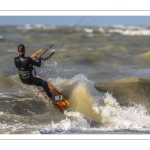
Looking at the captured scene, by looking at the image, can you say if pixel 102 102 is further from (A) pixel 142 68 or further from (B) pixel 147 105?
(A) pixel 142 68

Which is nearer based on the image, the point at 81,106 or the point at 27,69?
the point at 27,69

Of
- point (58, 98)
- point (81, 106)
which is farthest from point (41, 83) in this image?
point (81, 106)

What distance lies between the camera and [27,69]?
859cm

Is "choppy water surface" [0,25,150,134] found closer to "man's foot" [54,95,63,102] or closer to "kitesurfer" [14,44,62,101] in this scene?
"man's foot" [54,95,63,102]

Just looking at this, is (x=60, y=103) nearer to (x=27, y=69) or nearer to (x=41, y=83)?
(x=41, y=83)

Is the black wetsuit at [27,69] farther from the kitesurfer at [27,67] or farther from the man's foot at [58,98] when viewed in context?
the man's foot at [58,98]

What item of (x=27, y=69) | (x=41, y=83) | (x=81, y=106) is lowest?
(x=81, y=106)

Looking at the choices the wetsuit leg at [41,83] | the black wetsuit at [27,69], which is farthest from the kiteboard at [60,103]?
the black wetsuit at [27,69]

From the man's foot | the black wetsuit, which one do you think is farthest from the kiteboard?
the black wetsuit

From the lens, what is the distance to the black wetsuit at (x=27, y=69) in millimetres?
8438

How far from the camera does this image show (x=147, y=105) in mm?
10156

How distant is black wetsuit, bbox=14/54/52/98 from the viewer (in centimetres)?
844

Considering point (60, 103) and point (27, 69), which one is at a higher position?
point (27, 69)
